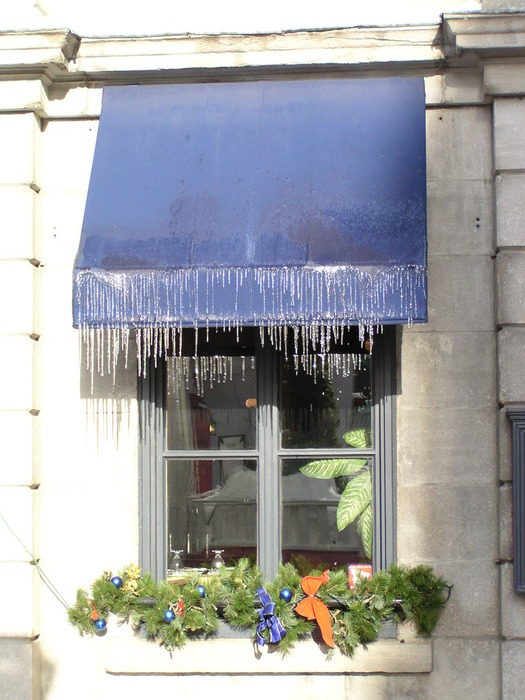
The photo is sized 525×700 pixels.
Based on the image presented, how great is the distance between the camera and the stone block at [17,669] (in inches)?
256

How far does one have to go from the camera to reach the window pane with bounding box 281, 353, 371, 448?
6816mm

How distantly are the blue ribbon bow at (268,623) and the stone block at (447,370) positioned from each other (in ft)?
5.78

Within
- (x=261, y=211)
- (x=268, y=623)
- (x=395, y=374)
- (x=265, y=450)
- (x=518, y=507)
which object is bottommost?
(x=268, y=623)

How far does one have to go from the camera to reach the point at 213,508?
6.88 meters

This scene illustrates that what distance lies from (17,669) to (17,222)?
3.37m

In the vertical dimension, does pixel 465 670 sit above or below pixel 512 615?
below

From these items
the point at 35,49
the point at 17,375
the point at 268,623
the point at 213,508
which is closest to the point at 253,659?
the point at 268,623

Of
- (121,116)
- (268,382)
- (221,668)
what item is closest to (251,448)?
(268,382)

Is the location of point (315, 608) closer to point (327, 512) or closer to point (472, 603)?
point (327, 512)

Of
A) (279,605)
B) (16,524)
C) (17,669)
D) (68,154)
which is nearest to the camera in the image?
(279,605)

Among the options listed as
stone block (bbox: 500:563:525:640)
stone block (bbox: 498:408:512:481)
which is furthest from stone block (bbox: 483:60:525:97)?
stone block (bbox: 500:563:525:640)

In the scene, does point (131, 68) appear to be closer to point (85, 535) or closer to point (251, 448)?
point (251, 448)

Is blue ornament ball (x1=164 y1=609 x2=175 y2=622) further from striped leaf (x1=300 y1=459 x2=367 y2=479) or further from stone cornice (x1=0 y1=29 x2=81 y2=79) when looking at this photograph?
stone cornice (x1=0 y1=29 x2=81 y2=79)

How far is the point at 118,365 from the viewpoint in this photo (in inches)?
269
